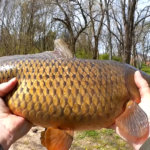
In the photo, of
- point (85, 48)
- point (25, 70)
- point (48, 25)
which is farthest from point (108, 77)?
point (85, 48)

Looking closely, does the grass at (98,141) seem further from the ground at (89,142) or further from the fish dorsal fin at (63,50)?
the fish dorsal fin at (63,50)

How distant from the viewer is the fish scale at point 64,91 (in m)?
1.05

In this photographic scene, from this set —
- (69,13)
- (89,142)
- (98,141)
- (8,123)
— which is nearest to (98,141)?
(98,141)

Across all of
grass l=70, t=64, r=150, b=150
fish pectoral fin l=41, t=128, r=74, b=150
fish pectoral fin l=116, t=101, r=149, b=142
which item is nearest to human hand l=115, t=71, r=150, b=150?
fish pectoral fin l=116, t=101, r=149, b=142

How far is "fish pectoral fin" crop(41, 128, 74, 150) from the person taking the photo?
1.09 metres

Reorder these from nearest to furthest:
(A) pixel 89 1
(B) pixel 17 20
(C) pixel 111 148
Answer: (C) pixel 111 148 → (B) pixel 17 20 → (A) pixel 89 1

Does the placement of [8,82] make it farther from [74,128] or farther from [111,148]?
[111,148]

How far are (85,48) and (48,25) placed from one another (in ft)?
20.3

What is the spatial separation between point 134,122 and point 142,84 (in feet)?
0.74

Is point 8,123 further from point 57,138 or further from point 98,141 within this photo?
point 98,141

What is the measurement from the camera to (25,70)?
112cm

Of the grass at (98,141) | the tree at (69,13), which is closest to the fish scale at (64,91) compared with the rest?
the grass at (98,141)

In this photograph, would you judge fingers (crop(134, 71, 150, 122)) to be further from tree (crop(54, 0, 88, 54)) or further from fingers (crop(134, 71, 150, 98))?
tree (crop(54, 0, 88, 54))

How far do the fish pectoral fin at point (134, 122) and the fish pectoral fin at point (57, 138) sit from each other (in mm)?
261
